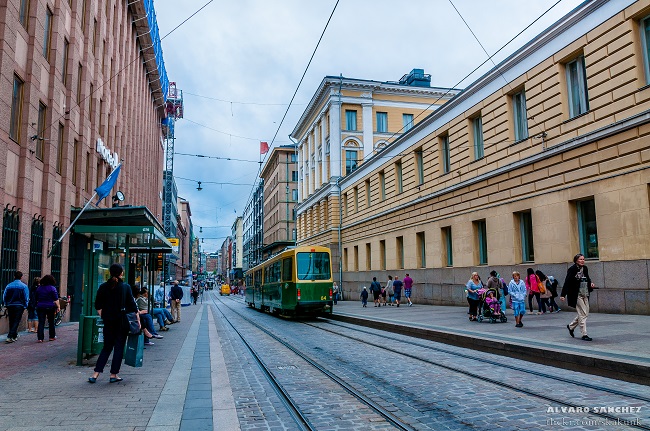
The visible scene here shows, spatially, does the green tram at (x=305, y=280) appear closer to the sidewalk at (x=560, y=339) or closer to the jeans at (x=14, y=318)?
the sidewalk at (x=560, y=339)

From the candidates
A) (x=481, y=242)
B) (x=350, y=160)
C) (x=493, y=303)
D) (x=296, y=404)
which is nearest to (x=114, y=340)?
(x=296, y=404)

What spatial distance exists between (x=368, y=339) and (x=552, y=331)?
4788mm

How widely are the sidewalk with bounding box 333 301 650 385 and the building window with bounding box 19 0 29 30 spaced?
1528 centimetres

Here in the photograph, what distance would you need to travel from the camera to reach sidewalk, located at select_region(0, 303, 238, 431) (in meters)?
5.54

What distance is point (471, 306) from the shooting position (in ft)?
53.3

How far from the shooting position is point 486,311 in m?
15.4

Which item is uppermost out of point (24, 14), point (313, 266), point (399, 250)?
point (24, 14)

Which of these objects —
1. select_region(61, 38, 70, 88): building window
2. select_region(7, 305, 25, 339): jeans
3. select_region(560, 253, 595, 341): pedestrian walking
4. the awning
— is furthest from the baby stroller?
select_region(61, 38, 70, 88): building window

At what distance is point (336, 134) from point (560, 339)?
35215mm

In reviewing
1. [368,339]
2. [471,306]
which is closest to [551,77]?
[471,306]

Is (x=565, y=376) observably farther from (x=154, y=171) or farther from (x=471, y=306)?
(x=154, y=171)

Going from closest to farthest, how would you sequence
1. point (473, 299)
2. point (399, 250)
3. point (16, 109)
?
point (16, 109) → point (473, 299) → point (399, 250)

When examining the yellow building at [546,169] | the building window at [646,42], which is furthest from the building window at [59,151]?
the building window at [646,42]

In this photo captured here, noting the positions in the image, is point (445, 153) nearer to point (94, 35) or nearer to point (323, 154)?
point (94, 35)
